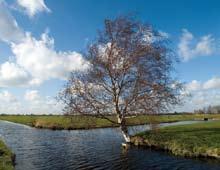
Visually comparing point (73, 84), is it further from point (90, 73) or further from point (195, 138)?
point (195, 138)

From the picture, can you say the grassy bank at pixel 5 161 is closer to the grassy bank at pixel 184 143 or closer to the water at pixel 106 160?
the water at pixel 106 160

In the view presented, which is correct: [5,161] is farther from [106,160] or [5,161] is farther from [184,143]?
[184,143]

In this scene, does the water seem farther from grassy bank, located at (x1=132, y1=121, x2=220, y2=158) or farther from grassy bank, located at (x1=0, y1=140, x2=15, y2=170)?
grassy bank, located at (x1=132, y1=121, x2=220, y2=158)

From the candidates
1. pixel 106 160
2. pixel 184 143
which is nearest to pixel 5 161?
pixel 106 160

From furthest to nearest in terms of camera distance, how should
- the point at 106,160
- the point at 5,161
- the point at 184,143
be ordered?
1. the point at 184,143
2. the point at 106,160
3. the point at 5,161

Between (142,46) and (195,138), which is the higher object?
(142,46)

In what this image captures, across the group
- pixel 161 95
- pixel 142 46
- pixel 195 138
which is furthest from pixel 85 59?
pixel 195 138

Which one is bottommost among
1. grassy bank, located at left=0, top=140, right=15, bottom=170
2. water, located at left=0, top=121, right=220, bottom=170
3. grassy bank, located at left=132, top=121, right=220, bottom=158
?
water, located at left=0, top=121, right=220, bottom=170

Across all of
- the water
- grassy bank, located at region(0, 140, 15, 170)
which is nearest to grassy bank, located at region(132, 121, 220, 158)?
the water

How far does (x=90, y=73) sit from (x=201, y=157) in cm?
1681

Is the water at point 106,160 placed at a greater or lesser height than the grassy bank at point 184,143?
lesser

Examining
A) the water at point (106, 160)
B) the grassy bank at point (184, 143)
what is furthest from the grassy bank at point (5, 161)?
the grassy bank at point (184, 143)

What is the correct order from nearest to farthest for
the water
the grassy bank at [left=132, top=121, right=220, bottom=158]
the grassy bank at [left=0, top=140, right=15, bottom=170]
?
the grassy bank at [left=0, top=140, right=15, bottom=170] < the water < the grassy bank at [left=132, top=121, right=220, bottom=158]

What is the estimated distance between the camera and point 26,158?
2891 cm
